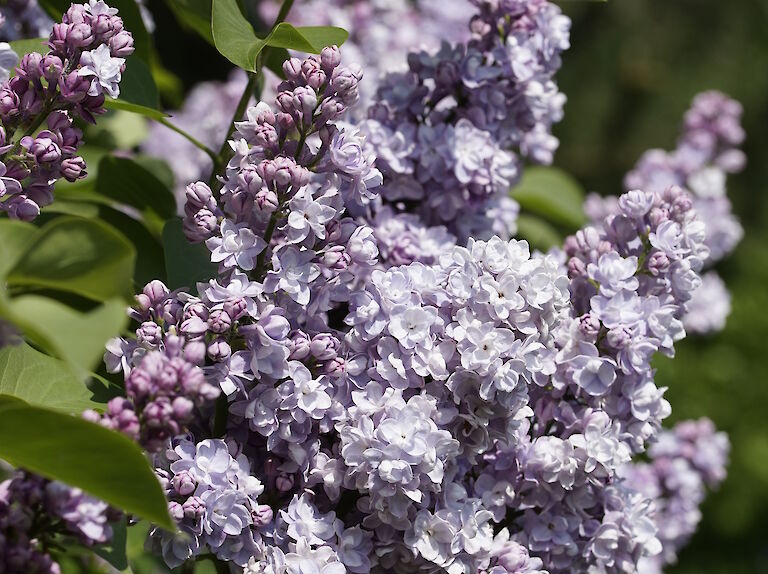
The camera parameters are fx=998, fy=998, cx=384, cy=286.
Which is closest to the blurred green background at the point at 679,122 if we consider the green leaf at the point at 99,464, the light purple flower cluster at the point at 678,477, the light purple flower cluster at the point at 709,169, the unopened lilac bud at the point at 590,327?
the light purple flower cluster at the point at 709,169

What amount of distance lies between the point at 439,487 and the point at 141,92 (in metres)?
0.45

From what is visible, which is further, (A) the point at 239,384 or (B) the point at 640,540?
(B) the point at 640,540

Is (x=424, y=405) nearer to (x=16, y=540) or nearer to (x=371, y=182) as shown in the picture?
(x=371, y=182)

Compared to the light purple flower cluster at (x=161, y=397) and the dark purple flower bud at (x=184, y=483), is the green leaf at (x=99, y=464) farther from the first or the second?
the dark purple flower bud at (x=184, y=483)

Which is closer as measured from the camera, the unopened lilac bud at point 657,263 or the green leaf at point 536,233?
the unopened lilac bud at point 657,263

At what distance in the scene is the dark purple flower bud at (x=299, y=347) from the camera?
72 cm

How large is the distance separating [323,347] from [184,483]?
14 cm

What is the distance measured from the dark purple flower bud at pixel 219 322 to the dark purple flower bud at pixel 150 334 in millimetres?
37

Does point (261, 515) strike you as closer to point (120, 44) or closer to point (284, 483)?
point (284, 483)

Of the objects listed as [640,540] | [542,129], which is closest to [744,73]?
[542,129]

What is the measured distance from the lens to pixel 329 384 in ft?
2.43

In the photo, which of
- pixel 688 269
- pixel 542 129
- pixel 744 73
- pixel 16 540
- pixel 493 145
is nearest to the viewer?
pixel 16 540

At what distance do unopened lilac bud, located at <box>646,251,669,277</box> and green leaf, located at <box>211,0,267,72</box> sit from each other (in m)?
0.36

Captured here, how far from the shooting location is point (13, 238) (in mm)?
557
